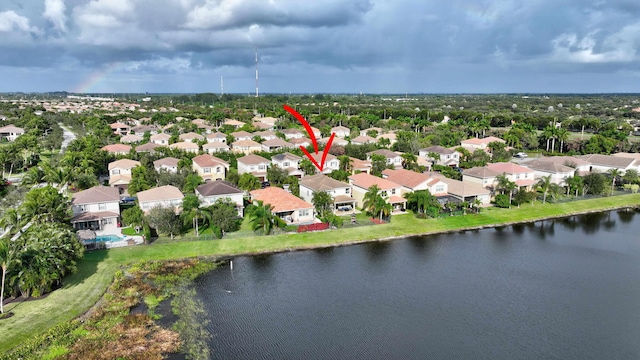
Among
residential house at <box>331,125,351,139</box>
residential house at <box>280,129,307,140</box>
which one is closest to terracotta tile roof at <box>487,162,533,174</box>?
residential house at <box>280,129,307,140</box>

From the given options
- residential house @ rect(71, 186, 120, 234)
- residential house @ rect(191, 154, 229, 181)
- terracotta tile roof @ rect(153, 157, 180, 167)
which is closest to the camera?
residential house @ rect(71, 186, 120, 234)

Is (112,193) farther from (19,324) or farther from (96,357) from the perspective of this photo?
(96,357)

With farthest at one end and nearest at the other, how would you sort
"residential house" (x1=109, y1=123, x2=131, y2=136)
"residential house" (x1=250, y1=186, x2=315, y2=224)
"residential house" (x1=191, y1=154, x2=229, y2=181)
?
"residential house" (x1=109, y1=123, x2=131, y2=136)
"residential house" (x1=191, y1=154, x2=229, y2=181)
"residential house" (x1=250, y1=186, x2=315, y2=224)

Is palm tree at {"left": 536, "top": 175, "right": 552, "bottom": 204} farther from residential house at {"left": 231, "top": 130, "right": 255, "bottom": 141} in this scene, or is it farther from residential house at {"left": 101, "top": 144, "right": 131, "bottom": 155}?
residential house at {"left": 101, "top": 144, "right": 131, "bottom": 155}

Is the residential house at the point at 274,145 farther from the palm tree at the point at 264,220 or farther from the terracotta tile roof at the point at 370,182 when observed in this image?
the palm tree at the point at 264,220

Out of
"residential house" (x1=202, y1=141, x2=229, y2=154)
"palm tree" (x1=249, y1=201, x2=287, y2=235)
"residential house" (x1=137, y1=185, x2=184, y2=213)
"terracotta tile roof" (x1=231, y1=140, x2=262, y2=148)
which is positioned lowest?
"palm tree" (x1=249, y1=201, x2=287, y2=235)

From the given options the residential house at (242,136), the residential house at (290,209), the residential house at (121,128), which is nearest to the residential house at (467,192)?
the residential house at (290,209)

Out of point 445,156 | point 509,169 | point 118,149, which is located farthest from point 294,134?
point 509,169
